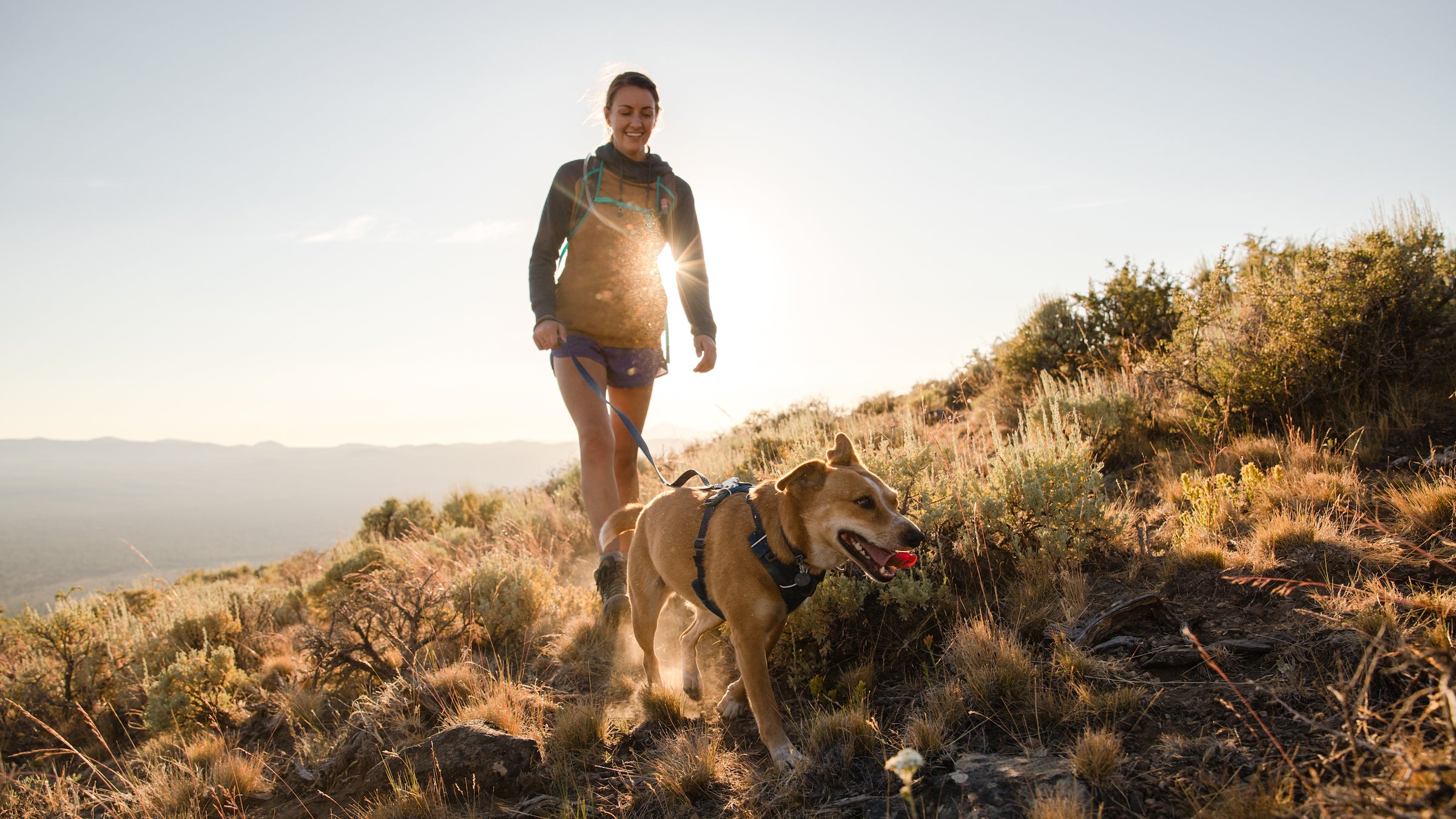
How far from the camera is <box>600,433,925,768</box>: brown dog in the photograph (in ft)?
10.0

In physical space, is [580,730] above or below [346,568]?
below

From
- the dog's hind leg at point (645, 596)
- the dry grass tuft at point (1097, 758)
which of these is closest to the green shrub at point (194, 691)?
the dog's hind leg at point (645, 596)

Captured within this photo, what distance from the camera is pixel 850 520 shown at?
3105mm

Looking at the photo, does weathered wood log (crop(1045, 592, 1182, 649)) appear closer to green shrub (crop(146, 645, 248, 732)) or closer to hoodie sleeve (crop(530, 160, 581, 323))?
hoodie sleeve (crop(530, 160, 581, 323))

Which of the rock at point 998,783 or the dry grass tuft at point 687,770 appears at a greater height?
the rock at point 998,783

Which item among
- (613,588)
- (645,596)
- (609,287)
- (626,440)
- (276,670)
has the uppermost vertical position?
(609,287)

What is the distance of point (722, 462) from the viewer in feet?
30.6

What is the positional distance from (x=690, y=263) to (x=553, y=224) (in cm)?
105

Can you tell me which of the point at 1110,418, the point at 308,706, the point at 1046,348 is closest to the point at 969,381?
the point at 1046,348

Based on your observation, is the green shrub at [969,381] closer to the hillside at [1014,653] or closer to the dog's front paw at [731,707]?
the hillside at [1014,653]

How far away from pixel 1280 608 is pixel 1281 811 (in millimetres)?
1745

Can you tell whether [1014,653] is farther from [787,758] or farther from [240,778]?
[240,778]

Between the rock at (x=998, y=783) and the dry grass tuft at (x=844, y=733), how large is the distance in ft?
1.60

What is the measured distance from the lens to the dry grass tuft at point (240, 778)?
3.81m
